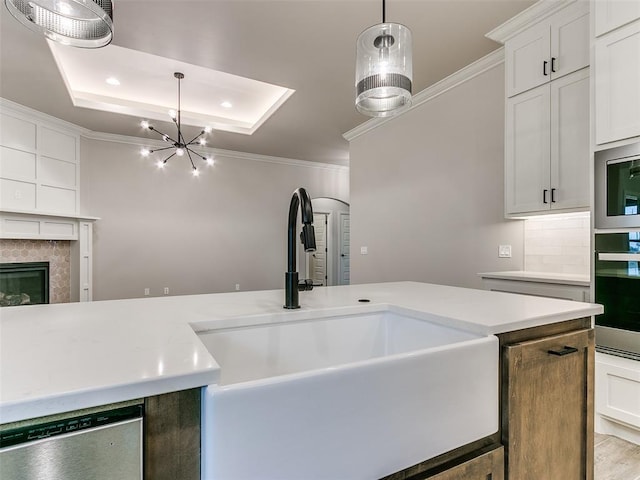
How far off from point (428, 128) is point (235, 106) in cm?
273

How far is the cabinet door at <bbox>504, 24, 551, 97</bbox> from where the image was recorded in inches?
100.0

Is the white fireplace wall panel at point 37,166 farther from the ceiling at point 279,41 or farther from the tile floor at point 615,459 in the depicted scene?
the tile floor at point 615,459

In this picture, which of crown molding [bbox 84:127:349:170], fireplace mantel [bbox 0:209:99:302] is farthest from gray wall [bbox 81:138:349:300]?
fireplace mantel [bbox 0:209:99:302]

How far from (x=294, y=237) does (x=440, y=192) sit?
295 cm

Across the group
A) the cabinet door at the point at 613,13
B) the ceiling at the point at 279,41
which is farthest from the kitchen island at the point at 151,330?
the ceiling at the point at 279,41

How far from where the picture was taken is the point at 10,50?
308 cm

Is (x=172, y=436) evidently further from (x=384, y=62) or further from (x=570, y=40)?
(x=570, y=40)

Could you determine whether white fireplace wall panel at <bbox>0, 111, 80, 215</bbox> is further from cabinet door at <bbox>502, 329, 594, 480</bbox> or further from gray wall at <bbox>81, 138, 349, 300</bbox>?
cabinet door at <bbox>502, 329, 594, 480</bbox>

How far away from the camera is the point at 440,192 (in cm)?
372

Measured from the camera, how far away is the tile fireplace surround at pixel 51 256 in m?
4.32

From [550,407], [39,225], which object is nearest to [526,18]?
[550,407]

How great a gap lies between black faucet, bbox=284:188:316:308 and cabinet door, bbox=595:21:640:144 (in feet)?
6.32

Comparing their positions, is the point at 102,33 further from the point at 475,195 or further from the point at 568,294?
the point at 475,195

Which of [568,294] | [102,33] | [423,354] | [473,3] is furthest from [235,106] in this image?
[423,354]
